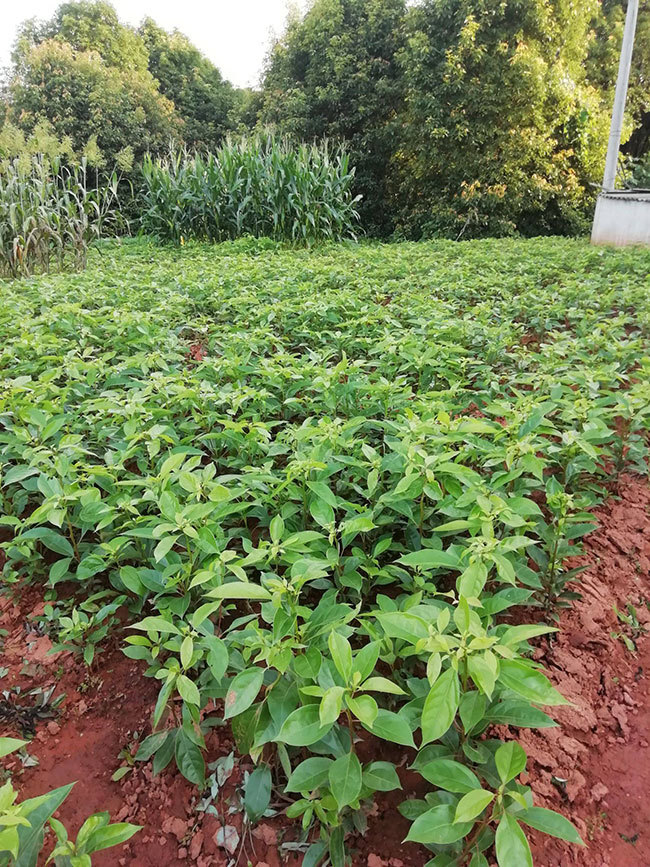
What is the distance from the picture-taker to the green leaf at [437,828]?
104 centimetres

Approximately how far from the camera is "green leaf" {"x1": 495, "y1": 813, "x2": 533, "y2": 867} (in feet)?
3.22

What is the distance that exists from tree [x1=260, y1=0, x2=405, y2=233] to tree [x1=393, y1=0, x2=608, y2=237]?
1.10 m

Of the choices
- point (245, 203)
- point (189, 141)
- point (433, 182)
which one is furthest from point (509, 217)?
point (189, 141)

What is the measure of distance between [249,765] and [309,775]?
0.30 metres

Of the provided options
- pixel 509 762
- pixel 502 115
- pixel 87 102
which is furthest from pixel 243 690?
pixel 87 102

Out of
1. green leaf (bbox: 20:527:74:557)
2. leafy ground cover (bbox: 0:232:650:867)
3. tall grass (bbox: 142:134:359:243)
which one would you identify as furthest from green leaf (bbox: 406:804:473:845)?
tall grass (bbox: 142:134:359:243)

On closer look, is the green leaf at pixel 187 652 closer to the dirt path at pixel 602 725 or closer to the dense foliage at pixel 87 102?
the dirt path at pixel 602 725

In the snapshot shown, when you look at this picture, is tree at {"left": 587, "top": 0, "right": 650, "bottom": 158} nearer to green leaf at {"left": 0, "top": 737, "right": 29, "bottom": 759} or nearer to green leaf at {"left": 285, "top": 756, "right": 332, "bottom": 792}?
green leaf at {"left": 285, "top": 756, "right": 332, "bottom": 792}

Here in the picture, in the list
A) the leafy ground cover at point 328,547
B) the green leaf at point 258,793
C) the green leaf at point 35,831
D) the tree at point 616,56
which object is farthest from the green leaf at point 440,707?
the tree at point 616,56

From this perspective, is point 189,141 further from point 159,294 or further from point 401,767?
point 401,767

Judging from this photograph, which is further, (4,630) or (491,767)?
(4,630)

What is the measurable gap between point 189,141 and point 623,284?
→ 1660cm

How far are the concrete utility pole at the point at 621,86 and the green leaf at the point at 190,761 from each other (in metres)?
11.1

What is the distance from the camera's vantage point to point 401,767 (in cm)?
140
